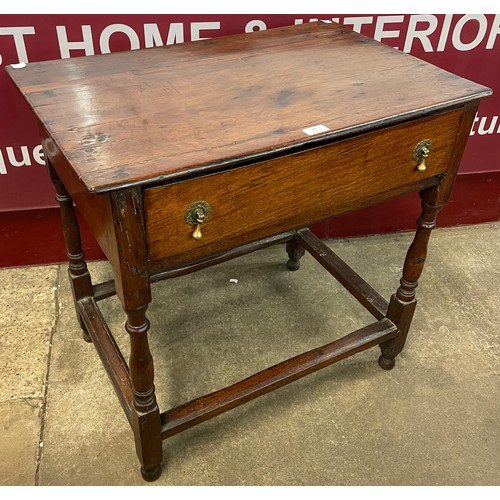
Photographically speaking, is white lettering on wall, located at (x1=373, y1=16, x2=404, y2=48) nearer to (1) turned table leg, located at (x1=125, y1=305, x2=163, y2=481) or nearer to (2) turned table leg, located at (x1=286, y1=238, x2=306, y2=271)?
(2) turned table leg, located at (x1=286, y1=238, x2=306, y2=271)

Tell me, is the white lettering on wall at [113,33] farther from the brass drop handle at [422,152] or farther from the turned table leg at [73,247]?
the brass drop handle at [422,152]

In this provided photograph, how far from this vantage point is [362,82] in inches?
51.3

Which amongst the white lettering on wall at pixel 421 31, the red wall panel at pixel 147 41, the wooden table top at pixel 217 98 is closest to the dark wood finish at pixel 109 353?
the red wall panel at pixel 147 41

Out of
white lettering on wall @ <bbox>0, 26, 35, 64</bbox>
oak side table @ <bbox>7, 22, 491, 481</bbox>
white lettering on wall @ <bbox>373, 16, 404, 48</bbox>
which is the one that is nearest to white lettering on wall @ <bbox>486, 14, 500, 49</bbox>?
white lettering on wall @ <bbox>373, 16, 404, 48</bbox>

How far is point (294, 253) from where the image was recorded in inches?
83.9

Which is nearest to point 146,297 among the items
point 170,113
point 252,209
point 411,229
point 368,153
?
point 252,209

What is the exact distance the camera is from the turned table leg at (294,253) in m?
2.11

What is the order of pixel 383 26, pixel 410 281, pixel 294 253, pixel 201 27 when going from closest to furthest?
1. pixel 410 281
2. pixel 201 27
3. pixel 383 26
4. pixel 294 253

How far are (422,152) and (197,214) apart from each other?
0.57 metres

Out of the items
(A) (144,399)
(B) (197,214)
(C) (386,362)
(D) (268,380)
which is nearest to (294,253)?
(C) (386,362)

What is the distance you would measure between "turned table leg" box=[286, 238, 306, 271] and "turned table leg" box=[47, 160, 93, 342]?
757 millimetres

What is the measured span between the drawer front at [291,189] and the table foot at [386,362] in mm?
649

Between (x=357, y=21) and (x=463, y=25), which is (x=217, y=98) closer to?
(x=357, y=21)

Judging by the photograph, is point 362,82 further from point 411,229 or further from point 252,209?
point 411,229
